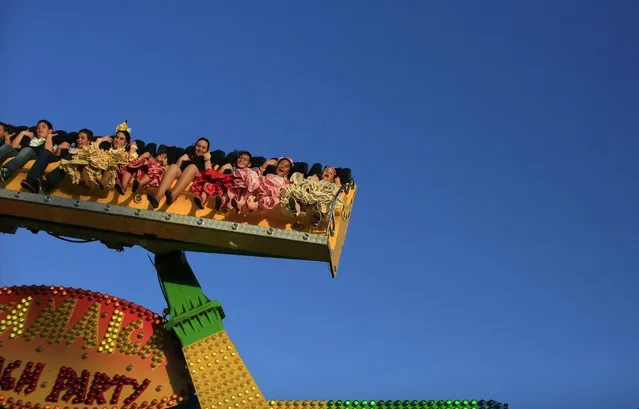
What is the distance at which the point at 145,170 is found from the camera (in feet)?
39.3

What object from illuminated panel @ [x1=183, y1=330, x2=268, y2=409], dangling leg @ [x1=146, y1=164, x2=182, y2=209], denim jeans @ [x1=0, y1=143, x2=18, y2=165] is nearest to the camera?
illuminated panel @ [x1=183, y1=330, x2=268, y2=409]

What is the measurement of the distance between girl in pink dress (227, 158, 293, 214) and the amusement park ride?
0.19 meters

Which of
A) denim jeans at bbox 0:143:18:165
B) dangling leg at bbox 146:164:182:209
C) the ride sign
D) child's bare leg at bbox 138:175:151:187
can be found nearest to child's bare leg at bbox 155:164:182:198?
dangling leg at bbox 146:164:182:209

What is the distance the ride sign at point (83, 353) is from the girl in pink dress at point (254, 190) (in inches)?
90.1

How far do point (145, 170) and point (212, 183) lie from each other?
3.57 ft

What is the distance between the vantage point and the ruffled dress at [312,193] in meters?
11.1

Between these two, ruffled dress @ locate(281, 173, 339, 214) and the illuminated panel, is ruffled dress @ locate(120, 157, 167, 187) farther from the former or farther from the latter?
the illuminated panel

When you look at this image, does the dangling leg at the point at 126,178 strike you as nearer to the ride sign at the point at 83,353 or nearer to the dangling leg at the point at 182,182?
the dangling leg at the point at 182,182

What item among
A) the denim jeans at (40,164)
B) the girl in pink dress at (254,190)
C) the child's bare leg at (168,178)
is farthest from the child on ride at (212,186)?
the denim jeans at (40,164)

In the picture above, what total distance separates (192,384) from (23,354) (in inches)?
102

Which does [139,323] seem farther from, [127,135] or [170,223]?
[127,135]

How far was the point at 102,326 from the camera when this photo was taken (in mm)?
11734

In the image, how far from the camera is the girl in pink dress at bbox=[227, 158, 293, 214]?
37.5 ft

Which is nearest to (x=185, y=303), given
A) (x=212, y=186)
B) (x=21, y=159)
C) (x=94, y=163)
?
(x=212, y=186)
